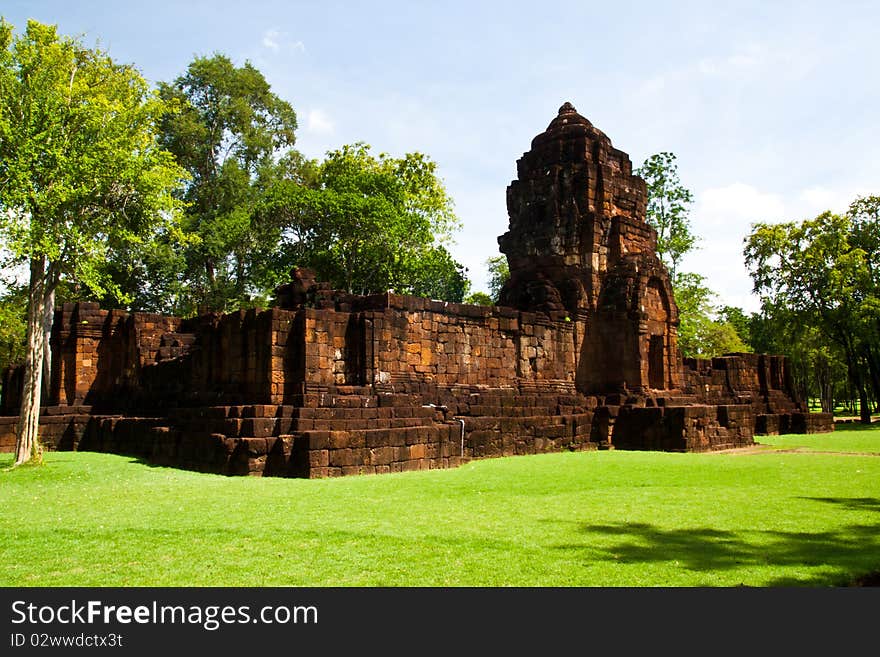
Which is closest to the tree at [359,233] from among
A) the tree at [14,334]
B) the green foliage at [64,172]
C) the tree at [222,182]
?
the tree at [222,182]

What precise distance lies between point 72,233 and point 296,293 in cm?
527

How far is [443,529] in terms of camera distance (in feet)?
19.8

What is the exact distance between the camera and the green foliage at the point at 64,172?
11516 millimetres

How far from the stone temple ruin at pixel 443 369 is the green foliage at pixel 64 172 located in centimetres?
A: 288

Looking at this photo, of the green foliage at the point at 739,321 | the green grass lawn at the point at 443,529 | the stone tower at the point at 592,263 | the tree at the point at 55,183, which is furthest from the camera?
the green foliage at the point at 739,321

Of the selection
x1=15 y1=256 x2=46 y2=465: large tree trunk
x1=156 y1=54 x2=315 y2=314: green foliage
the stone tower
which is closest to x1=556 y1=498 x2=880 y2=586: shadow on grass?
x1=15 y1=256 x2=46 y2=465: large tree trunk

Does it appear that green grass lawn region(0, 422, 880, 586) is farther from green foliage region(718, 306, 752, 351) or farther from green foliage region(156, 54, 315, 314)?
green foliage region(718, 306, 752, 351)

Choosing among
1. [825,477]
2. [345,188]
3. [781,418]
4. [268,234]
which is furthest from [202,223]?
[825,477]

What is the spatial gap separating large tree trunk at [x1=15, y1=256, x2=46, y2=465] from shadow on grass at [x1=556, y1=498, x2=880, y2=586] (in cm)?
948

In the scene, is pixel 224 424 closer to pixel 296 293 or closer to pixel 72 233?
pixel 72 233

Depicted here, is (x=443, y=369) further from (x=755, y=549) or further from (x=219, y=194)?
(x=219, y=194)

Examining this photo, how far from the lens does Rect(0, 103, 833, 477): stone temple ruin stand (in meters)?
12.1

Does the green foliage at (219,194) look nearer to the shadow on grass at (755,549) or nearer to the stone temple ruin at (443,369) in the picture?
the stone temple ruin at (443,369)

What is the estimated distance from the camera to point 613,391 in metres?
19.0
